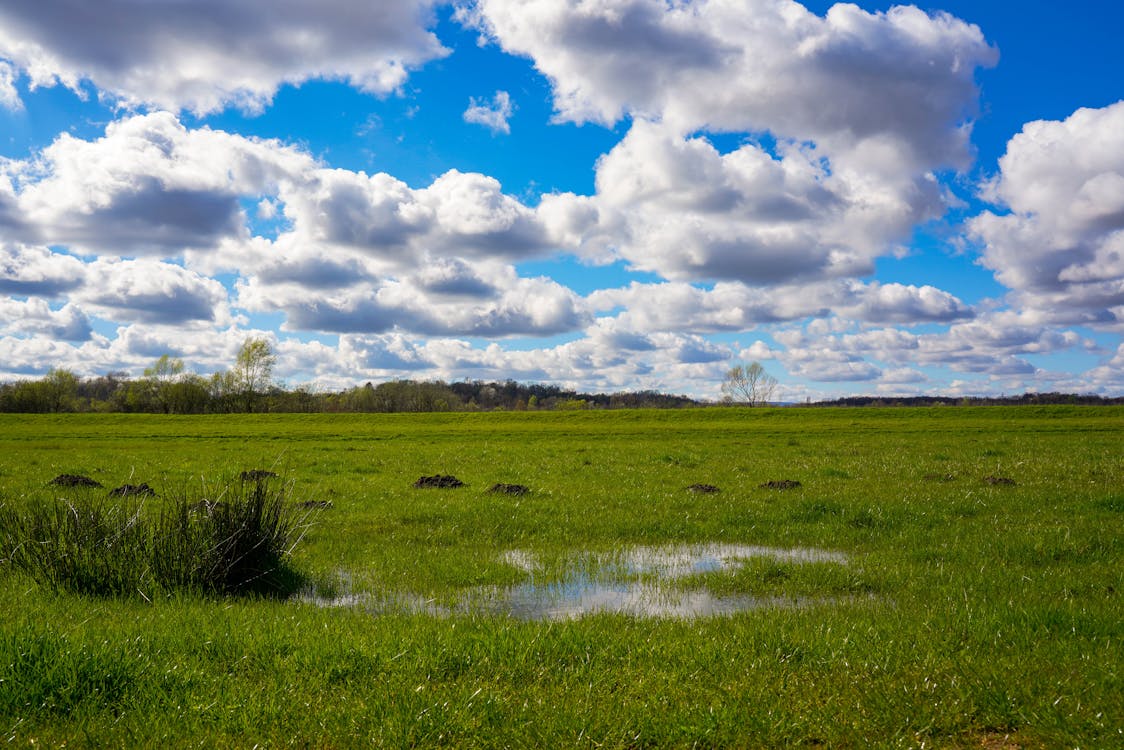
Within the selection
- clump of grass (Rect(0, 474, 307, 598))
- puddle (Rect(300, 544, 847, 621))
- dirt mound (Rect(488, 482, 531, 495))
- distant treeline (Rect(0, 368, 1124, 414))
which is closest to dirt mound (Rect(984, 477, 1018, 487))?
puddle (Rect(300, 544, 847, 621))

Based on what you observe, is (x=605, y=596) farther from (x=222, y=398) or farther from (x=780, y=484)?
(x=222, y=398)

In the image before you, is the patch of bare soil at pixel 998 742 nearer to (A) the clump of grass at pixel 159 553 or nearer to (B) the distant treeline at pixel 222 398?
(A) the clump of grass at pixel 159 553

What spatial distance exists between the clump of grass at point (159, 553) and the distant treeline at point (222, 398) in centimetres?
10827

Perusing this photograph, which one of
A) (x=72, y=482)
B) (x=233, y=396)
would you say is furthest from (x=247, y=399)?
(x=72, y=482)

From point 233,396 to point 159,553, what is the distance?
4436 inches

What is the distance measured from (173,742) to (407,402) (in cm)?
13861

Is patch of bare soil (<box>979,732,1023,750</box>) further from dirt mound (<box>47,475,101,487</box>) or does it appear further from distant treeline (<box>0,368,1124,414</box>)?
distant treeline (<box>0,368,1124,414</box>)

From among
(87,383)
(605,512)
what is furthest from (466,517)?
(87,383)

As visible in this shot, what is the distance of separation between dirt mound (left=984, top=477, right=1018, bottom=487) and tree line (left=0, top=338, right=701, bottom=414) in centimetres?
9628

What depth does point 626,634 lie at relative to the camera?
332 inches

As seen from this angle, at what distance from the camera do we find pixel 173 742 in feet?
18.8

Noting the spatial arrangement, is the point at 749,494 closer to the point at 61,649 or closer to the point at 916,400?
the point at 61,649

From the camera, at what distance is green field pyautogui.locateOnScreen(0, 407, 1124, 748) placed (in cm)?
601

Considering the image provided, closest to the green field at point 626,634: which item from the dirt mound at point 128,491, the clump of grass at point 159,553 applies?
the clump of grass at point 159,553
